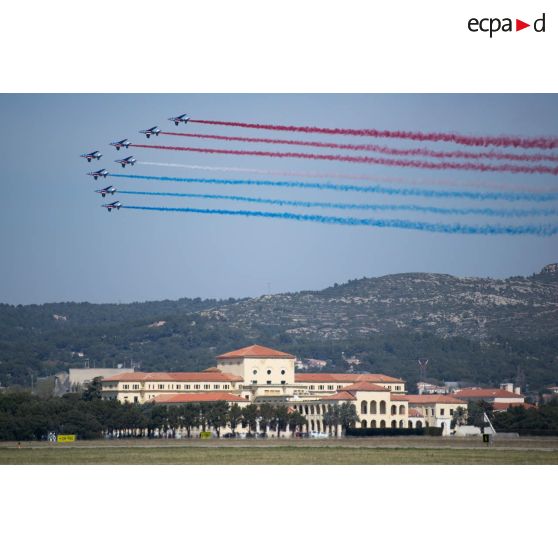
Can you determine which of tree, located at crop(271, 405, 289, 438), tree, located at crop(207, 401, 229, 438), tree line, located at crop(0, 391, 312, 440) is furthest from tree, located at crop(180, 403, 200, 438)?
tree, located at crop(271, 405, 289, 438)

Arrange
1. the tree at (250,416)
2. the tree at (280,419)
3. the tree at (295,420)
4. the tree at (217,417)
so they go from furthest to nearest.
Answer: the tree at (295,420)
the tree at (280,419)
the tree at (250,416)
the tree at (217,417)

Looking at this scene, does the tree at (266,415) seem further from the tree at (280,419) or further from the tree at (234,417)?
the tree at (234,417)

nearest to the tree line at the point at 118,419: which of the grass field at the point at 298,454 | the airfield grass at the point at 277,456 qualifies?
the grass field at the point at 298,454

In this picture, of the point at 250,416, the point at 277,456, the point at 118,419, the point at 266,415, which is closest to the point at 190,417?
the point at 118,419

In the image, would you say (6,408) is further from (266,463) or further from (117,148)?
(266,463)

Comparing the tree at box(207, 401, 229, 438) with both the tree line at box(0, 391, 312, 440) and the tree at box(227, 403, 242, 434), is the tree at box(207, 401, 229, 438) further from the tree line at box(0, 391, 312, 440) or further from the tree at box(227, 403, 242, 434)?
the tree at box(227, 403, 242, 434)

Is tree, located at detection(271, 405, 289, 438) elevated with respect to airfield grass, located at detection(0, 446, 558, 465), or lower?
elevated

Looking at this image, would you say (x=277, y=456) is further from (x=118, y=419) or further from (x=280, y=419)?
(x=280, y=419)
